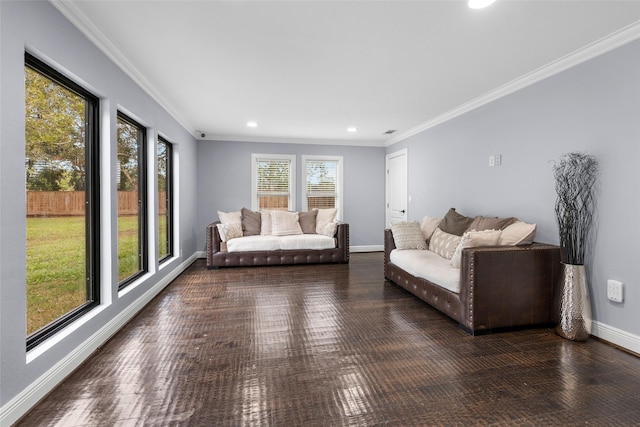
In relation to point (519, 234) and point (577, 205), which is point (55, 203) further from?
point (577, 205)

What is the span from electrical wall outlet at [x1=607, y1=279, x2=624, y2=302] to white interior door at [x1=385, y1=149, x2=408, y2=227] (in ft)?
11.9

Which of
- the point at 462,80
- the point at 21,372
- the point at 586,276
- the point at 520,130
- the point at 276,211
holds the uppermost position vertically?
the point at 462,80

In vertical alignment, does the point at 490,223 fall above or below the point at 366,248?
above

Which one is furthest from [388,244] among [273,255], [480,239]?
[273,255]

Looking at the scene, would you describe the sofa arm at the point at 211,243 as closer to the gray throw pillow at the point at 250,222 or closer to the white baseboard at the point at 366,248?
the gray throw pillow at the point at 250,222

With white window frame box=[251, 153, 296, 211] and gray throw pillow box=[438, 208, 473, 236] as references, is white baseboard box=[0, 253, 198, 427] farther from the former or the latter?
gray throw pillow box=[438, 208, 473, 236]

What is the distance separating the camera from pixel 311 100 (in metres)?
4.08

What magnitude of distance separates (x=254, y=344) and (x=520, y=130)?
11.2ft

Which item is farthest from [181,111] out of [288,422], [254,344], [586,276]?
[586,276]

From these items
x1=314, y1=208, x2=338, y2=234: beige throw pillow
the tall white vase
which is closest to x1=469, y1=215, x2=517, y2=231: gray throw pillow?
the tall white vase

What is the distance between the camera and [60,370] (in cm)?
197

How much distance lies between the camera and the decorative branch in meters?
2.68

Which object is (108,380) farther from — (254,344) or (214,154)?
(214,154)

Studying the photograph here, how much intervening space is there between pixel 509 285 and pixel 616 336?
0.81 metres
